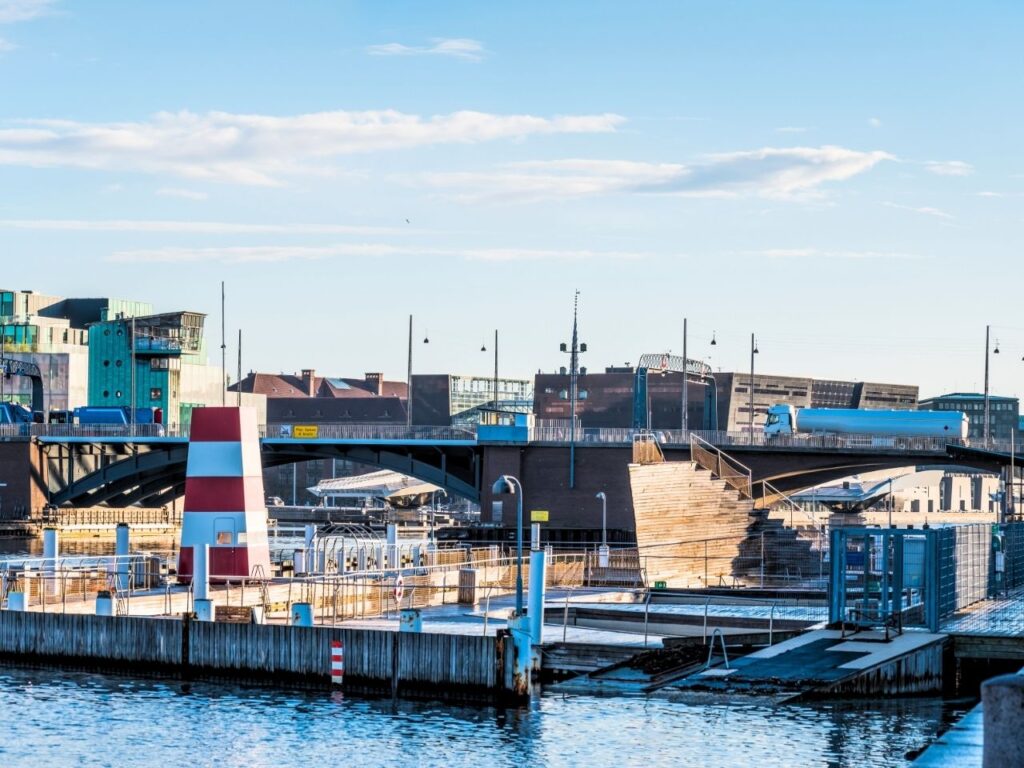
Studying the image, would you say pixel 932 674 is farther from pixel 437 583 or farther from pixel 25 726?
pixel 437 583

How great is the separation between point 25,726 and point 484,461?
67.9 metres

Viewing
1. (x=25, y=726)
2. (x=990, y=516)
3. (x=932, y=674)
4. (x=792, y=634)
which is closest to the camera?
(x=25, y=726)

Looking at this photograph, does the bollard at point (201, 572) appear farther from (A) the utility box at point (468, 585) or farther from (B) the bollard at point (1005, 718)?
(B) the bollard at point (1005, 718)

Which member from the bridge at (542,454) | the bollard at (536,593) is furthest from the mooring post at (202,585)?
the bridge at (542,454)

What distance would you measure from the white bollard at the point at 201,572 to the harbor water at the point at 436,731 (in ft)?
12.6

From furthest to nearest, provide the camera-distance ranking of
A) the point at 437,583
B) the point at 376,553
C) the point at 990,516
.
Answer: the point at 990,516
the point at 376,553
the point at 437,583

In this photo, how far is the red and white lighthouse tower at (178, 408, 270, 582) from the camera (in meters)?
41.1

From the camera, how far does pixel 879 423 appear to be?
112188 millimetres

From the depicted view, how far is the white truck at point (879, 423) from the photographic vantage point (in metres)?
111

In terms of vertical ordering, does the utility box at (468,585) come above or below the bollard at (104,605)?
below

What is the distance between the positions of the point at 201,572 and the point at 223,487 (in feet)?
8.49

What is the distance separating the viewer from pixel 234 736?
31.1 meters

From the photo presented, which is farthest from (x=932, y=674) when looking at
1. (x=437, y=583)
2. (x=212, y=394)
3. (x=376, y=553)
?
(x=212, y=394)

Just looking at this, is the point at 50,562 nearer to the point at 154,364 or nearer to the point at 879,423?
the point at 879,423
